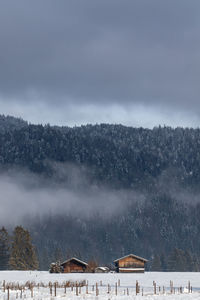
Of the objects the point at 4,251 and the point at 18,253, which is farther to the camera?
the point at 4,251

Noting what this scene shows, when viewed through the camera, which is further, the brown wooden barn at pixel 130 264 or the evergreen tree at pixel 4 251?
the evergreen tree at pixel 4 251

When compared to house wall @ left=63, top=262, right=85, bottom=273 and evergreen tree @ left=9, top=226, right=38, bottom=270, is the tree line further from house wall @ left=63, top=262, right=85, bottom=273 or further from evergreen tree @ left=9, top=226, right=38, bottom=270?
house wall @ left=63, top=262, right=85, bottom=273

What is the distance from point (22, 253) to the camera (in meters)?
150

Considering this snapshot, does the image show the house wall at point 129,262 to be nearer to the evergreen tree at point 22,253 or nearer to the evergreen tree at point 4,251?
the evergreen tree at point 22,253

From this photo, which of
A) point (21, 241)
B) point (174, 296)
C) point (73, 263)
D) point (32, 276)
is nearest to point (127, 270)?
point (73, 263)

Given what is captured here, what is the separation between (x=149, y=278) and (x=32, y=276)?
21631 millimetres

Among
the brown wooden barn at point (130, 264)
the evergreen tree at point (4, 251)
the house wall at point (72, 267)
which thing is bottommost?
the house wall at point (72, 267)

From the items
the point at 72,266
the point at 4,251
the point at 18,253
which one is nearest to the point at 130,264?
the point at 72,266

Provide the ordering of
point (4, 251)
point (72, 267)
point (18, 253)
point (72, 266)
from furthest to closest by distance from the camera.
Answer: point (4, 251)
point (18, 253)
point (72, 266)
point (72, 267)

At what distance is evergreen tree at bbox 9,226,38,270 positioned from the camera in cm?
14746

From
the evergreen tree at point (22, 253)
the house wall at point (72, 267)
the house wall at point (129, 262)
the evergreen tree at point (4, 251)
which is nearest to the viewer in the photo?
the house wall at point (72, 267)

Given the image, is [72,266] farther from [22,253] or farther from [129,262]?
[129,262]

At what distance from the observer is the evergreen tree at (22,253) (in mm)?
147462

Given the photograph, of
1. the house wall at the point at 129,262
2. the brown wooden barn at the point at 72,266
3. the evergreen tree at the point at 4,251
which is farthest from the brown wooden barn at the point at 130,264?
the evergreen tree at the point at 4,251
